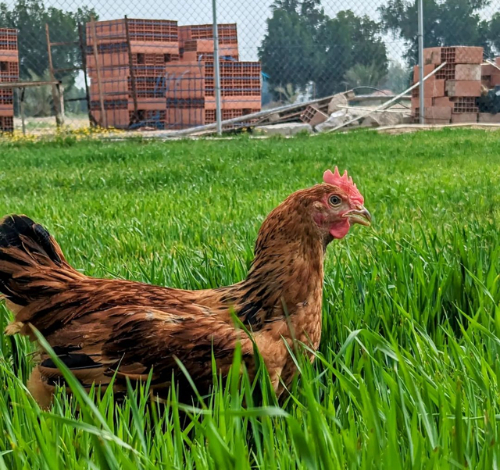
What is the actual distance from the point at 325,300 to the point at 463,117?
1671 centimetres

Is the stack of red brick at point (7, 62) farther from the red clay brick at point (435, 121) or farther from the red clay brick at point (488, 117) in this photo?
the red clay brick at point (488, 117)

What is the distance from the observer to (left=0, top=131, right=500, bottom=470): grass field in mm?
1096

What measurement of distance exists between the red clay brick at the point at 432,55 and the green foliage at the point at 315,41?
1604 millimetres

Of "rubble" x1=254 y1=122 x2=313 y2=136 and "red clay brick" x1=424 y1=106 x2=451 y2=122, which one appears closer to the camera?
"rubble" x1=254 y1=122 x2=313 y2=136

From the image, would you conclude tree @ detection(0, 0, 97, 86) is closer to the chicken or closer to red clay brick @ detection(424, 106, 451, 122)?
red clay brick @ detection(424, 106, 451, 122)

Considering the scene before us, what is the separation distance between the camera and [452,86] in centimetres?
1759

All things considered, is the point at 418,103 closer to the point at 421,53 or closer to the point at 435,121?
the point at 435,121

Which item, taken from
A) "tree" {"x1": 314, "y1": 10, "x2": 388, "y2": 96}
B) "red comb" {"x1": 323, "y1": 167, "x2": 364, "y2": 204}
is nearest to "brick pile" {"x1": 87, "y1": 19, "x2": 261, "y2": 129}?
"tree" {"x1": 314, "y1": 10, "x2": 388, "y2": 96}

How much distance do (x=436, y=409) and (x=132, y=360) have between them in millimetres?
696

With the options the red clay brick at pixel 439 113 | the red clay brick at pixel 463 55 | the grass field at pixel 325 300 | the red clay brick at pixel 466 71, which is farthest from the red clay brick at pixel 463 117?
the grass field at pixel 325 300

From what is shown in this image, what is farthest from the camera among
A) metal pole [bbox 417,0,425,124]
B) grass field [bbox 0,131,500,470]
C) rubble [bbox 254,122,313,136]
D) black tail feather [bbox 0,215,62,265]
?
rubble [bbox 254,122,313,136]

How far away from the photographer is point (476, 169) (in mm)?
6867

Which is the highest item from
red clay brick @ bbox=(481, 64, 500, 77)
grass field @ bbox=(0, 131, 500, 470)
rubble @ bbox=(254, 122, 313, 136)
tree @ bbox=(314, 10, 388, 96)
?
tree @ bbox=(314, 10, 388, 96)

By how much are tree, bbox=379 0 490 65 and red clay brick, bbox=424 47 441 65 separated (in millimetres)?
635
